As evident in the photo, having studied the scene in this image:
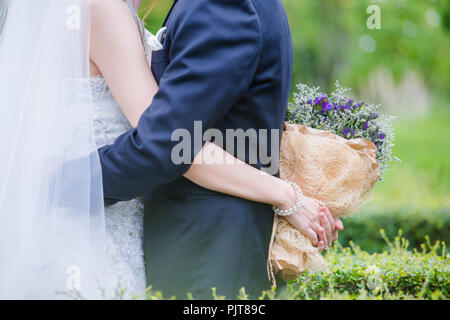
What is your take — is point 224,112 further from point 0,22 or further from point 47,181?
point 0,22

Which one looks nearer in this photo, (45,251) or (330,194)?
(45,251)

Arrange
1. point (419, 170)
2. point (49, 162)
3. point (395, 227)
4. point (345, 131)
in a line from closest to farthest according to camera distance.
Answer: point (49, 162)
point (345, 131)
point (395, 227)
point (419, 170)

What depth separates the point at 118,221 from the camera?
192 cm

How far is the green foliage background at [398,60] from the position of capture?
9742 millimetres

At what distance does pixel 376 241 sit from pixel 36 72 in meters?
4.18

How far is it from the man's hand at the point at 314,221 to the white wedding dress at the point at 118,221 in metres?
0.59

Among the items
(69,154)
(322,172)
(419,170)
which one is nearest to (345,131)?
(322,172)

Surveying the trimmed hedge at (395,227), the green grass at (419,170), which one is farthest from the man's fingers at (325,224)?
the green grass at (419,170)

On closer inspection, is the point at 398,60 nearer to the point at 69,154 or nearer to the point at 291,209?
the point at 291,209

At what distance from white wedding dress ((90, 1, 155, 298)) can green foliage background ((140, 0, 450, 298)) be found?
603 centimetres

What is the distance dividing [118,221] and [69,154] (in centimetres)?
31

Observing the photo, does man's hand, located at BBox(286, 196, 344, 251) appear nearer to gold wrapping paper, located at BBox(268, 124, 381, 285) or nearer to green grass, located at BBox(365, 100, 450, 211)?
gold wrapping paper, located at BBox(268, 124, 381, 285)
